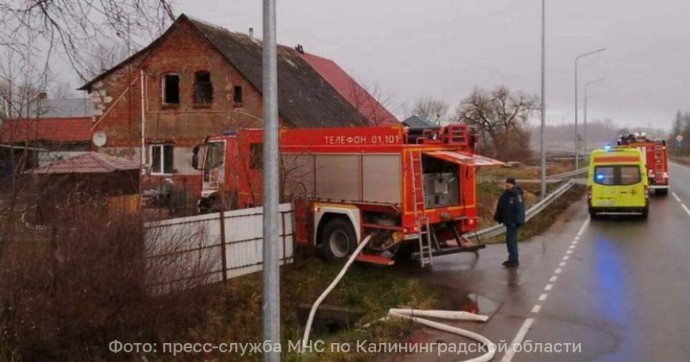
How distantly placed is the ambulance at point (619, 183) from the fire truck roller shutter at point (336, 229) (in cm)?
1304

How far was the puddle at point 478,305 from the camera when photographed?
10.3m

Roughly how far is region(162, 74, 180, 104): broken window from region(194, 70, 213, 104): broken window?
3.22ft

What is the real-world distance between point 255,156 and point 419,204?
185 inches

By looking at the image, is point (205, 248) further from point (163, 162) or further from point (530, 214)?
point (163, 162)

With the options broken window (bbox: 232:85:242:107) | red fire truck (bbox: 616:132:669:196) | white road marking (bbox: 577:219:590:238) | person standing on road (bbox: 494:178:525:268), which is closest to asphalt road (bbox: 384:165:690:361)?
white road marking (bbox: 577:219:590:238)

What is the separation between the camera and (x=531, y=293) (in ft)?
37.9

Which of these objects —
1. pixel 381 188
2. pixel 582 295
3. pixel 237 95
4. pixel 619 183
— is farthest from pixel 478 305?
pixel 237 95

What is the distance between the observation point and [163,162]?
1193 inches

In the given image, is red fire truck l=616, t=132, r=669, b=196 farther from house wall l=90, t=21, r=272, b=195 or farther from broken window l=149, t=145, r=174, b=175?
broken window l=149, t=145, r=174, b=175

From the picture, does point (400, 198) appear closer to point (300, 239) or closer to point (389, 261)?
point (389, 261)

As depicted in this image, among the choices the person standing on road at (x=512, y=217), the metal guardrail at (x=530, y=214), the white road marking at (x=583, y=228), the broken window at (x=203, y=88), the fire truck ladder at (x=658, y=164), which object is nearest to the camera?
the person standing on road at (x=512, y=217)

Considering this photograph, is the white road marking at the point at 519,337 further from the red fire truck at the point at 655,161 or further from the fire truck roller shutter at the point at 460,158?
the red fire truck at the point at 655,161

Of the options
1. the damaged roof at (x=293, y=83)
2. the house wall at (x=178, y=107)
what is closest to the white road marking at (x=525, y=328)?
the damaged roof at (x=293, y=83)

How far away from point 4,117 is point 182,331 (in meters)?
3.44
